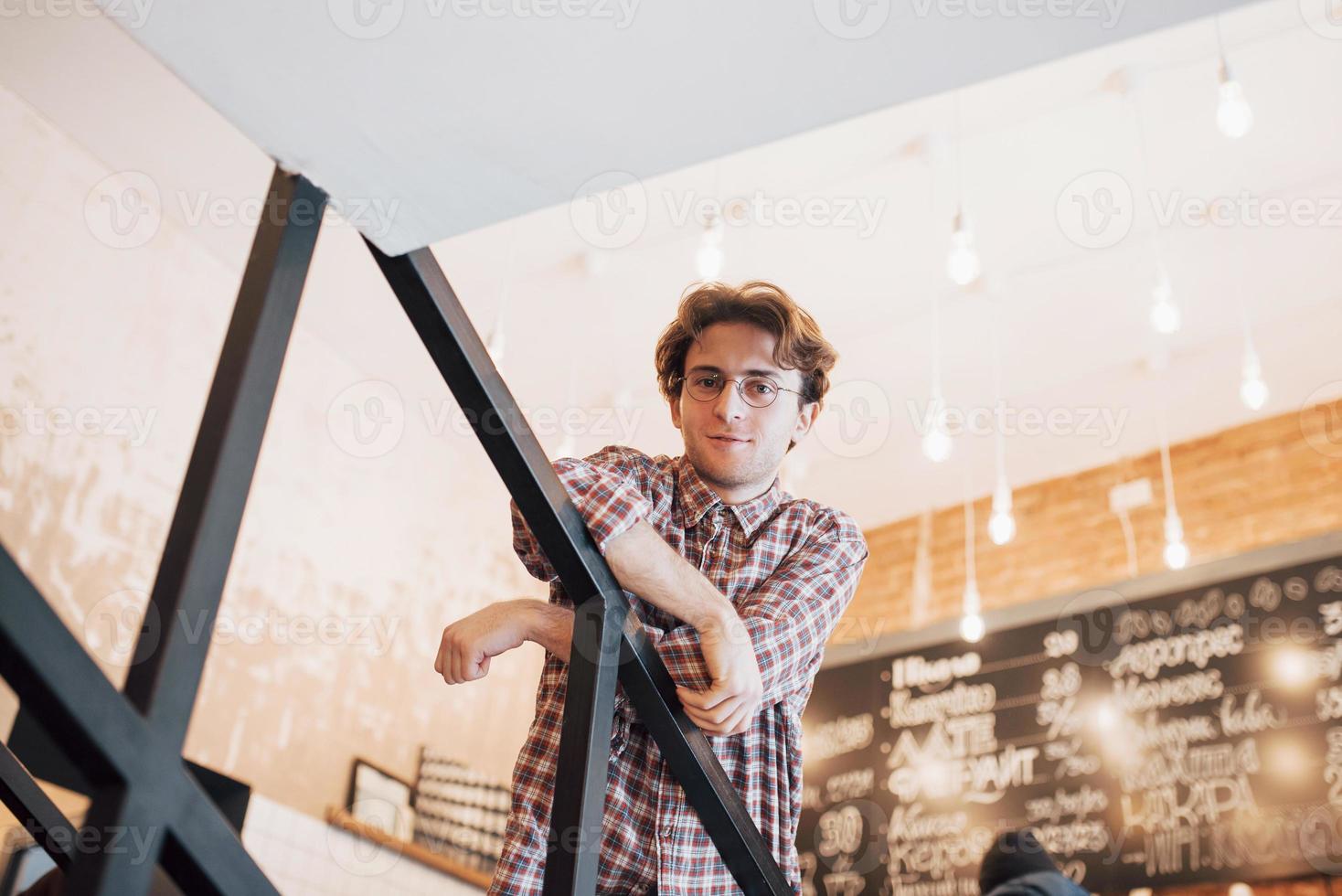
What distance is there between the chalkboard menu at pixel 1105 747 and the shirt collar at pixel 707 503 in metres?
3.64

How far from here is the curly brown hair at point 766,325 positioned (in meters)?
1.63

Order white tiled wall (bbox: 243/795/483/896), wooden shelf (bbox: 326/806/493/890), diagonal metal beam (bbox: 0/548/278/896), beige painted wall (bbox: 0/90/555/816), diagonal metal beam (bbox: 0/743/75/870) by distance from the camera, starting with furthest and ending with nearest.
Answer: wooden shelf (bbox: 326/806/493/890) → white tiled wall (bbox: 243/795/483/896) → beige painted wall (bbox: 0/90/555/816) → diagonal metal beam (bbox: 0/743/75/870) → diagonal metal beam (bbox: 0/548/278/896)

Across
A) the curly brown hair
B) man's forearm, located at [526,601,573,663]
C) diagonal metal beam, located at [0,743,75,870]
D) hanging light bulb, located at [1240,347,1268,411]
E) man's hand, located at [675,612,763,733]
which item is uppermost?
hanging light bulb, located at [1240,347,1268,411]

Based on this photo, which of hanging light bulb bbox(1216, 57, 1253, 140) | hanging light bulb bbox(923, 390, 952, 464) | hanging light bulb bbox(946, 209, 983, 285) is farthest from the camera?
hanging light bulb bbox(923, 390, 952, 464)

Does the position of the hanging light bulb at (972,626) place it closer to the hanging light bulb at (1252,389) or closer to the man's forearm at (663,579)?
the hanging light bulb at (1252,389)

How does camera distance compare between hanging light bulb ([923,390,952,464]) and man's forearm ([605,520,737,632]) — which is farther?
hanging light bulb ([923,390,952,464])

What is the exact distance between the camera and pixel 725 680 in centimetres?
125

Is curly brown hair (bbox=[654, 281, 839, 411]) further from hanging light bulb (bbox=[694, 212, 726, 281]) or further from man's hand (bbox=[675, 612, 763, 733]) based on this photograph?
hanging light bulb (bbox=[694, 212, 726, 281])

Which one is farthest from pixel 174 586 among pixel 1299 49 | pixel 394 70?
pixel 1299 49

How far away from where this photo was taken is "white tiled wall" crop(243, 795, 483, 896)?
167 inches

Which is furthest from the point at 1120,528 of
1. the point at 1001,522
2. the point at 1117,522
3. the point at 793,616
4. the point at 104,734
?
the point at 104,734

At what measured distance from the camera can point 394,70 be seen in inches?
42.6

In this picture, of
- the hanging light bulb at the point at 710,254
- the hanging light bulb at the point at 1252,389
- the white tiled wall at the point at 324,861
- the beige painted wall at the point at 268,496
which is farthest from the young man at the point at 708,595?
the white tiled wall at the point at 324,861

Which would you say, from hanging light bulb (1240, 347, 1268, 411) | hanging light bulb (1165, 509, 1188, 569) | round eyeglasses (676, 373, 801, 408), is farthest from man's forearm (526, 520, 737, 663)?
hanging light bulb (1165, 509, 1188, 569)
